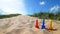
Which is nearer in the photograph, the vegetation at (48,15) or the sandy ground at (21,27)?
the sandy ground at (21,27)

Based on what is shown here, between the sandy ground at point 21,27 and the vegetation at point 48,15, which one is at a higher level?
the vegetation at point 48,15

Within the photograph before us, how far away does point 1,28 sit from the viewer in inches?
160

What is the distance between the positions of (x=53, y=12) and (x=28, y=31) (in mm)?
2318

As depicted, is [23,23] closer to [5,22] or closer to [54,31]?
[5,22]

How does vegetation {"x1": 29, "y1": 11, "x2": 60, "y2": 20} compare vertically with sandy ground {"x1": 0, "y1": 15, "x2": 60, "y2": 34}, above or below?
above

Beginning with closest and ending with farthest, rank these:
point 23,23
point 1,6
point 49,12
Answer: point 23,23
point 1,6
point 49,12

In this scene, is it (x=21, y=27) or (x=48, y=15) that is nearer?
(x=21, y=27)

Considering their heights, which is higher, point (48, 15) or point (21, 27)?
point (48, 15)

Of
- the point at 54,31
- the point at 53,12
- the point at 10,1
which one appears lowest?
the point at 54,31

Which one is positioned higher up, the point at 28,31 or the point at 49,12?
the point at 49,12

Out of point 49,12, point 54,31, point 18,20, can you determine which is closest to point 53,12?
point 49,12

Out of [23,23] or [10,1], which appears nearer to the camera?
[23,23]

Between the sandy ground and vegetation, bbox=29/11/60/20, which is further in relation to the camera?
vegetation, bbox=29/11/60/20

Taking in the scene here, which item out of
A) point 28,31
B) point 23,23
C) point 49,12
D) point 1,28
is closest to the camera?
point 28,31
